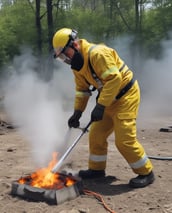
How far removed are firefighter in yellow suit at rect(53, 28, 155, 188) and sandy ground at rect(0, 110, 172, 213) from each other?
267 millimetres

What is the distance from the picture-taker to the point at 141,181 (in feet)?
16.8

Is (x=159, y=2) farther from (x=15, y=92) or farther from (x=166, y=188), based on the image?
(x=166, y=188)

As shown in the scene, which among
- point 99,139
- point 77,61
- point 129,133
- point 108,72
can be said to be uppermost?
point 77,61

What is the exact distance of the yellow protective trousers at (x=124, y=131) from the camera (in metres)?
4.91

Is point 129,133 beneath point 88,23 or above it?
above

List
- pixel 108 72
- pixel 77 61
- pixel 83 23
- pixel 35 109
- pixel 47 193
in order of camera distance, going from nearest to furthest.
Answer: pixel 47 193 → pixel 108 72 → pixel 77 61 → pixel 35 109 → pixel 83 23

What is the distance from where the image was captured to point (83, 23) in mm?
24984

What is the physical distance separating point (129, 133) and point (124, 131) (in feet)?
0.22

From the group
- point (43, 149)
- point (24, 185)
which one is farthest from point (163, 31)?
point (24, 185)

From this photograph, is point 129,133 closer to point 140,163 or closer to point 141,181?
point 140,163

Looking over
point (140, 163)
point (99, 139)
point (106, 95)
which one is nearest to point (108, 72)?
point (106, 95)

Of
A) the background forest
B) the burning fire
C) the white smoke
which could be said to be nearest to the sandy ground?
the burning fire

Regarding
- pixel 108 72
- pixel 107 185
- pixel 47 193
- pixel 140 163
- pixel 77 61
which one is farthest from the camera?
pixel 107 185

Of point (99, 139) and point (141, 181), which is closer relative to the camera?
point (141, 181)
